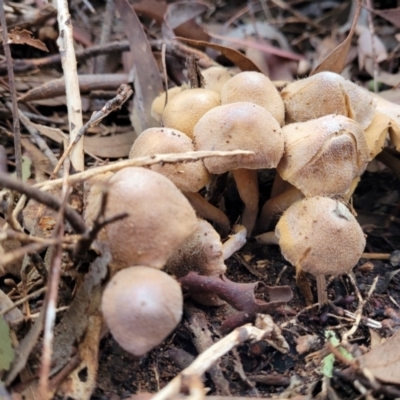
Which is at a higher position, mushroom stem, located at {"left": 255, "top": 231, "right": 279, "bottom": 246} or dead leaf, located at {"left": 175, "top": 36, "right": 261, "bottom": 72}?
dead leaf, located at {"left": 175, "top": 36, "right": 261, "bottom": 72}

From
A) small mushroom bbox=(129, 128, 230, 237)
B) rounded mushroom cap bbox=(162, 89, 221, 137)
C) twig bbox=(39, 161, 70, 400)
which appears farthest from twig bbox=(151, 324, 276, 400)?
rounded mushroom cap bbox=(162, 89, 221, 137)

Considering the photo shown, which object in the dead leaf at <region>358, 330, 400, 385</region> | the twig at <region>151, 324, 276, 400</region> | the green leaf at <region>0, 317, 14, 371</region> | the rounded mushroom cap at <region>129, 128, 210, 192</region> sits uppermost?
the rounded mushroom cap at <region>129, 128, 210, 192</region>

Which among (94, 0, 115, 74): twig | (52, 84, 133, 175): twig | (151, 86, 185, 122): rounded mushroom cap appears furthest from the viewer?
(94, 0, 115, 74): twig

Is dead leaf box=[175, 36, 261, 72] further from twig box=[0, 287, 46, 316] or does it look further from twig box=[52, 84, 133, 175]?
twig box=[0, 287, 46, 316]

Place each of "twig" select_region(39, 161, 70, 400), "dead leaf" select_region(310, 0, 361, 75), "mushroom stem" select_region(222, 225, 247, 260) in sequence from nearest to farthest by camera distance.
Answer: "twig" select_region(39, 161, 70, 400), "mushroom stem" select_region(222, 225, 247, 260), "dead leaf" select_region(310, 0, 361, 75)

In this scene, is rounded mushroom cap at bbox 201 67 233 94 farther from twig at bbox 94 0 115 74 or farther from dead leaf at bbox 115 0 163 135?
twig at bbox 94 0 115 74

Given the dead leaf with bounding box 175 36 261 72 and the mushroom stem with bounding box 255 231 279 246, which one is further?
the dead leaf with bounding box 175 36 261 72

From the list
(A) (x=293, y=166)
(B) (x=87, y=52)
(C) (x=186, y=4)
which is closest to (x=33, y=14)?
(B) (x=87, y=52)

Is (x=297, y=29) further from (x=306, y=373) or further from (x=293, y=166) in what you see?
(x=306, y=373)

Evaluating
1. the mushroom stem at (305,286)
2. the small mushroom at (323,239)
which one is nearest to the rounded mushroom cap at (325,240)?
the small mushroom at (323,239)
